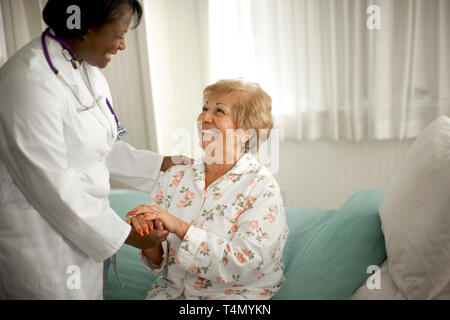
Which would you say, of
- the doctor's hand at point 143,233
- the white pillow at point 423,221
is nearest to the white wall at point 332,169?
the white pillow at point 423,221

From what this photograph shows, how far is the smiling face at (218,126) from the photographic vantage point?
1.32 m

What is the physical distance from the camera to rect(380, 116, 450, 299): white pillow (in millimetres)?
1087

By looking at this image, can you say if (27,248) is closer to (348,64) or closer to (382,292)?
(382,292)

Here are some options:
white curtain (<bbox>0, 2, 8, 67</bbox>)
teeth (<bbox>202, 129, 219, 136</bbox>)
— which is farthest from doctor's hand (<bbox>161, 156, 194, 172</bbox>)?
white curtain (<bbox>0, 2, 8, 67</bbox>)

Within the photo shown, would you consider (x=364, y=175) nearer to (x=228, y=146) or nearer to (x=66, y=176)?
(x=228, y=146)

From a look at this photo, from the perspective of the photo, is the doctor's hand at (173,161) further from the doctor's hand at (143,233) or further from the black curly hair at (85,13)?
the black curly hair at (85,13)

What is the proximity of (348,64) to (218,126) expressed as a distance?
4.25ft

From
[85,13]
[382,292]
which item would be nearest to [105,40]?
[85,13]

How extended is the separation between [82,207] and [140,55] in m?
0.78

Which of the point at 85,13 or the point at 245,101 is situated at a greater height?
the point at 85,13

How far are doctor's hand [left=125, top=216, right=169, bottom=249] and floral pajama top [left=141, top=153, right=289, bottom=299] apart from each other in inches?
3.9

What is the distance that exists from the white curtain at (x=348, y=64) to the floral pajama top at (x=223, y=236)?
2.99 feet

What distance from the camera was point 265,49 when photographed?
2.21 m

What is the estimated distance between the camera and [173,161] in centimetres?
147
